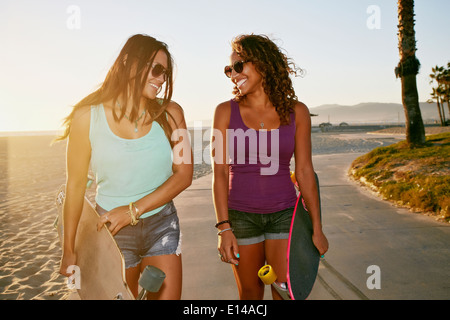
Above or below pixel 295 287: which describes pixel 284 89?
above

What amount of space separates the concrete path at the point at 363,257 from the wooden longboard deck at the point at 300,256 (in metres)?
1.20

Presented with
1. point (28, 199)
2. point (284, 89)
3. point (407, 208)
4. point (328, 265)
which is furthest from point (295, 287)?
point (28, 199)

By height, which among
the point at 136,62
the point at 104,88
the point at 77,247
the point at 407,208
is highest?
the point at 136,62

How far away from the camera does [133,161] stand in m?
1.92

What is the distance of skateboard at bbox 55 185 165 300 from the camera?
5.74 ft

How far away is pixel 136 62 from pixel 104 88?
0.23 meters

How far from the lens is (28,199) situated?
11266 millimetres

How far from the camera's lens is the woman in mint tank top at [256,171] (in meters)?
2.27

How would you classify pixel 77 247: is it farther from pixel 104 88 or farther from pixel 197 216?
pixel 197 216

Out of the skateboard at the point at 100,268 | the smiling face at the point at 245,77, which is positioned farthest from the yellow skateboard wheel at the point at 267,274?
the smiling face at the point at 245,77

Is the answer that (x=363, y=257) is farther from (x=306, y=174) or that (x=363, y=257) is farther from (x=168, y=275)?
(x=168, y=275)

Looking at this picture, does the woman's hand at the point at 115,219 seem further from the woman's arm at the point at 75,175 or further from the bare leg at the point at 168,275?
the bare leg at the point at 168,275

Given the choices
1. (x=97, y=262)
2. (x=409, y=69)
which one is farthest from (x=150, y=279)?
(x=409, y=69)

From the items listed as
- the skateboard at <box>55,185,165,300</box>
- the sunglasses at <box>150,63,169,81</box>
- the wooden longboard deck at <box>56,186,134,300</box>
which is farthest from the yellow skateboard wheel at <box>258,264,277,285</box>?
the sunglasses at <box>150,63,169,81</box>
